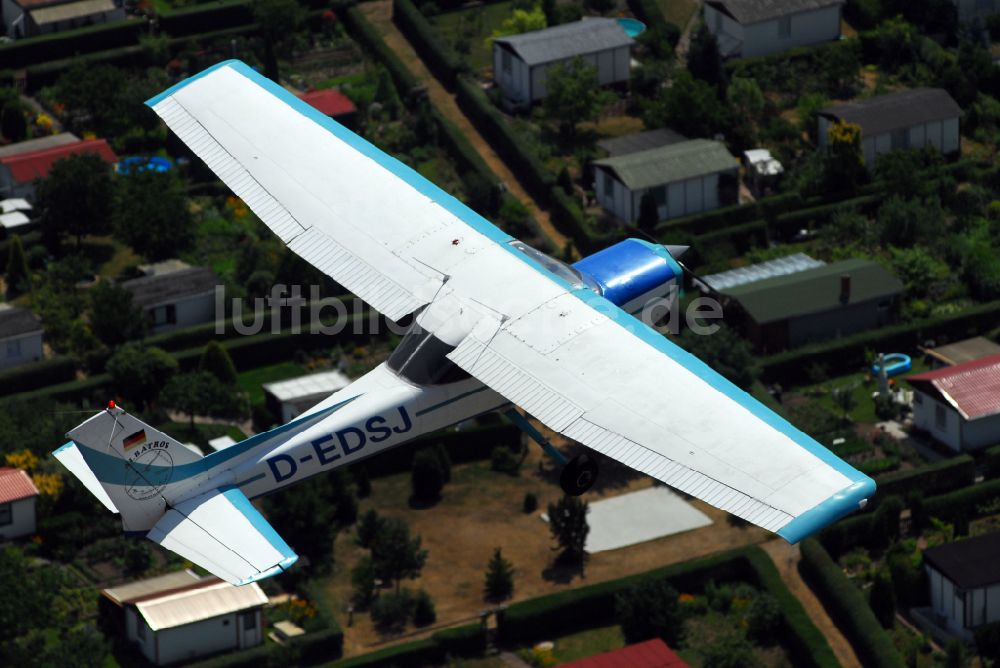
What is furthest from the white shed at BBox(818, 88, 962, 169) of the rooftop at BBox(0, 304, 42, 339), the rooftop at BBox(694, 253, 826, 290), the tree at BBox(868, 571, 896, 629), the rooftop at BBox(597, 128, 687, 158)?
the rooftop at BBox(0, 304, 42, 339)

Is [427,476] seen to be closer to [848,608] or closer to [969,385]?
[848,608]

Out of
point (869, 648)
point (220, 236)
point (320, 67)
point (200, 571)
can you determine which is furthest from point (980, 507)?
point (320, 67)

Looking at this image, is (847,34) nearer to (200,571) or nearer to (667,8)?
(667,8)

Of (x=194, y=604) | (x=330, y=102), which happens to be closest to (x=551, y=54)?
(x=330, y=102)

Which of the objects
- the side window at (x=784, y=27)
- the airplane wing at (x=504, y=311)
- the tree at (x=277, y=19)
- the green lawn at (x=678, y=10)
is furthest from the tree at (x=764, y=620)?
the green lawn at (x=678, y=10)

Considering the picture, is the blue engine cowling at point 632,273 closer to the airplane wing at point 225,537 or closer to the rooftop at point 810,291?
the airplane wing at point 225,537
